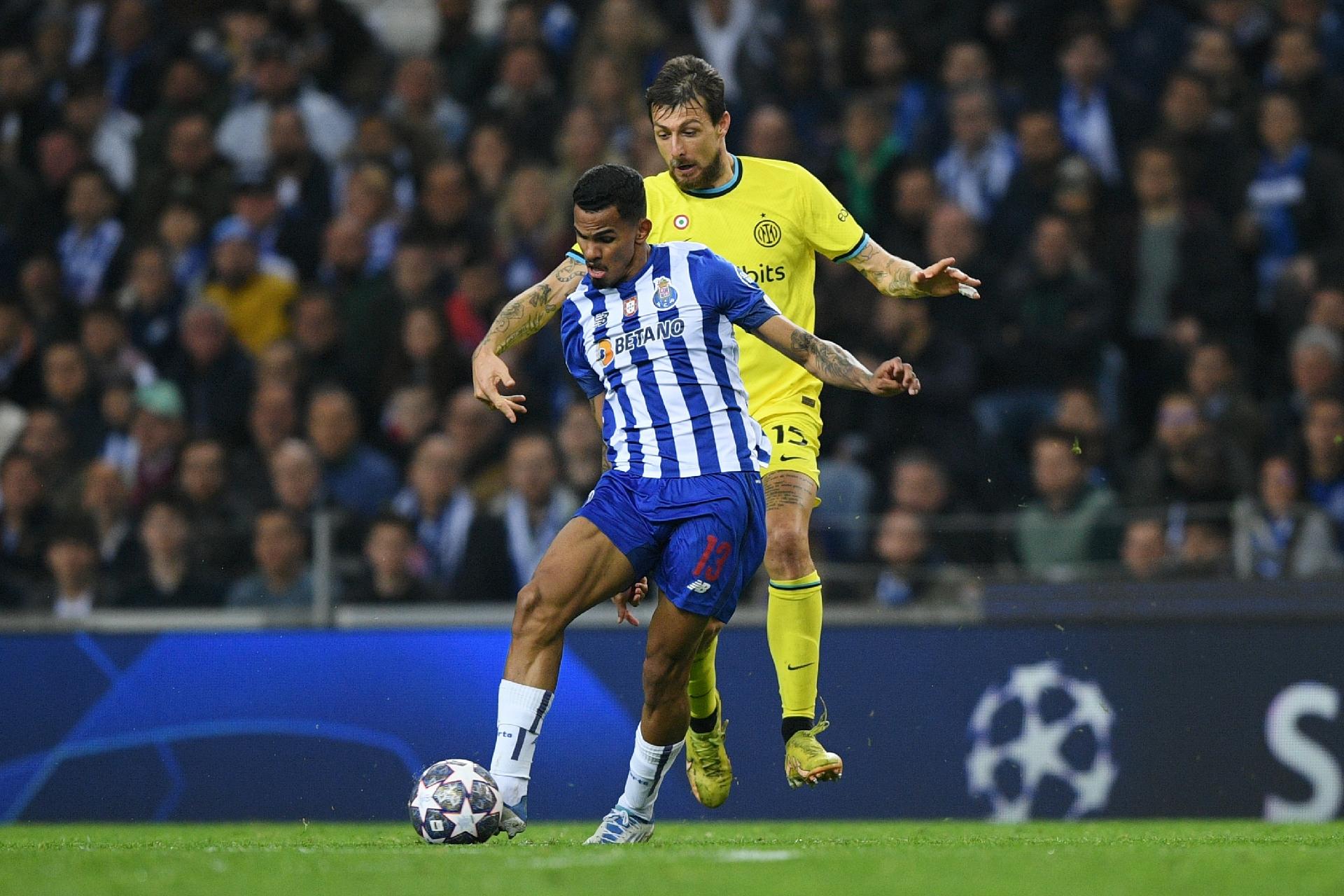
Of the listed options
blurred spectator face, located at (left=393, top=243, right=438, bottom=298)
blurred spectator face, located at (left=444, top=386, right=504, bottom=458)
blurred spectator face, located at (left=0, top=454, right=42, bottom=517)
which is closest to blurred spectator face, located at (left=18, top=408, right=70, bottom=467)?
blurred spectator face, located at (left=0, top=454, right=42, bottom=517)

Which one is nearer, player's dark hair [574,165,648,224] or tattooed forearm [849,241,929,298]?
player's dark hair [574,165,648,224]

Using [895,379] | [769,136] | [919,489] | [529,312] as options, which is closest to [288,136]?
[769,136]

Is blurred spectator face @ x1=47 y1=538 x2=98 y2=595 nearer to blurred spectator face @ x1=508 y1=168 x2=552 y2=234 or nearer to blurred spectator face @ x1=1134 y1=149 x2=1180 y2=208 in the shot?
blurred spectator face @ x1=508 y1=168 x2=552 y2=234

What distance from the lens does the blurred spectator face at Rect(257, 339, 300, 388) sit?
40.3 feet

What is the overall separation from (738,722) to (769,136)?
407 cm

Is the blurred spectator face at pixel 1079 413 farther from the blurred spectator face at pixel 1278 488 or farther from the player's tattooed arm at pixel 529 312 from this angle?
the player's tattooed arm at pixel 529 312

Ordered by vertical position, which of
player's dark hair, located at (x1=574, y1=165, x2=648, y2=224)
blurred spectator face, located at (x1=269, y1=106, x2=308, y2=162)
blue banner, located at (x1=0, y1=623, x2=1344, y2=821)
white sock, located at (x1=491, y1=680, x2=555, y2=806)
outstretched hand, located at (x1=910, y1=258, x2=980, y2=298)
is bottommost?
blue banner, located at (x1=0, y1=623, x2=1344, y2=821)

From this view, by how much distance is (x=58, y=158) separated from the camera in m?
14.3

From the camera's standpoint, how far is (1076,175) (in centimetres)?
1199

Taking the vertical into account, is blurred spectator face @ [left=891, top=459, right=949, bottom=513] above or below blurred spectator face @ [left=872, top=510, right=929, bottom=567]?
above

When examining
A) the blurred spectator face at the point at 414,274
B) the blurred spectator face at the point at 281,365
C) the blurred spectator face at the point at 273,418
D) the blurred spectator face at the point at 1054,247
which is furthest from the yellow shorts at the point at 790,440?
the blurred spectator face at the point at 414,274

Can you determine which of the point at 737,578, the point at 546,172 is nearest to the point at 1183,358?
the point at 546,172

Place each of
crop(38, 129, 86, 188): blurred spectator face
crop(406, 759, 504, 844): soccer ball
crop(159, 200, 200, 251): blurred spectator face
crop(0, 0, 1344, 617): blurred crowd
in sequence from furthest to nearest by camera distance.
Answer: crop(38, 129, 86, 188): blurred spectator face, crop(159, 200, 200, 251): blurred spectator face, crop(0, 0, 1344, 617): blurred crowd, crop(406, 759, 504, 844): soccer ball

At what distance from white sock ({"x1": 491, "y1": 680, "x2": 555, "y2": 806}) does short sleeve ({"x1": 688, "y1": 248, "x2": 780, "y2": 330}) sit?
1464mm
